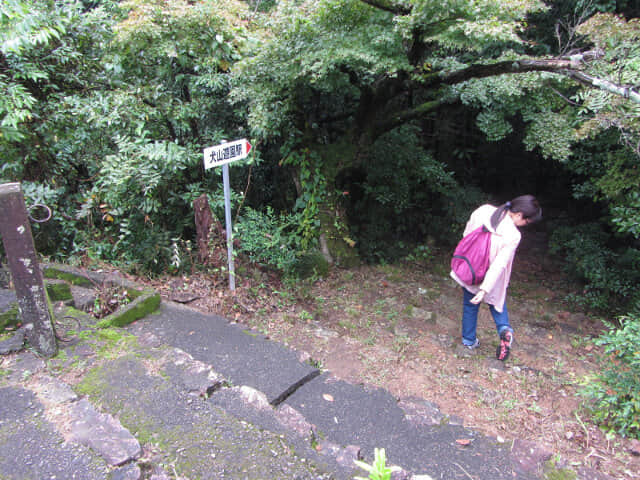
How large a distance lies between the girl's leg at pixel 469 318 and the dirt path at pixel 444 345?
0.16 meters

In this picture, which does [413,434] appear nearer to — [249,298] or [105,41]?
[249,298]

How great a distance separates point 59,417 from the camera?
2244 mm

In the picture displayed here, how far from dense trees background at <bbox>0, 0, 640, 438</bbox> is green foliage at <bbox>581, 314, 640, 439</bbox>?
17cm

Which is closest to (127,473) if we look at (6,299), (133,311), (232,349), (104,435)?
(104,435)

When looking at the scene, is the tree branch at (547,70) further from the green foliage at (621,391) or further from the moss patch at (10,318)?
the moss patch at (10,318)

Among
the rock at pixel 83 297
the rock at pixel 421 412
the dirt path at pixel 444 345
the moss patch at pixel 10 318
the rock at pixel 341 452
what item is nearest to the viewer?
the rock at pixel 341 452

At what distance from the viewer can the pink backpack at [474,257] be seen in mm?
3484

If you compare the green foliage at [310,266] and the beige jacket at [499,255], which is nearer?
the beige jacket at [499,255]

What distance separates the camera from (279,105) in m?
5.04

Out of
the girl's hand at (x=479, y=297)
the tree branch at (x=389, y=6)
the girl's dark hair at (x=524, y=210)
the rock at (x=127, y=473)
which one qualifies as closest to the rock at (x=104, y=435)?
the rock at (x=127, y=473)

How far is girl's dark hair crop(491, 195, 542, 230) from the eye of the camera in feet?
10.8

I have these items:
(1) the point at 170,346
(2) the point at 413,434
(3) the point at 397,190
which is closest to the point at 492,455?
(2) the point at 413,434

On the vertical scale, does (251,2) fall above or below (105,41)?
above

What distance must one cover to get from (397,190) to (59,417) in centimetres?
601
